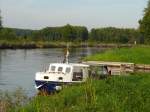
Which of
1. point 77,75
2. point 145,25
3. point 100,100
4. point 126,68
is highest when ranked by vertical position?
point 145,25

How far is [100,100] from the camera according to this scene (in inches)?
632

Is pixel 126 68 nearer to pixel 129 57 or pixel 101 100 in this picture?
pixel 129 57

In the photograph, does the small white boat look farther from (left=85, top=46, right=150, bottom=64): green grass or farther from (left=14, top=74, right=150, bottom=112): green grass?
(left=85, top=46, right=150, bottom=64): green grass

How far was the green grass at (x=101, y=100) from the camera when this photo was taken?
14.4 m

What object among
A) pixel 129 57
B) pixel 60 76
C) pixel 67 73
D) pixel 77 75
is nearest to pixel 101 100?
pixel 60 76

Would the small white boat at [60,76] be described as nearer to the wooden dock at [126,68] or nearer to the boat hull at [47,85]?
the boat hull at [47,85]

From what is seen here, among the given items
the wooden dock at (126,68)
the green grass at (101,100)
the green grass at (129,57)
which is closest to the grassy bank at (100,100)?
the green grass at (101,100)

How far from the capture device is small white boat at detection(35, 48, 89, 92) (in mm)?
32250

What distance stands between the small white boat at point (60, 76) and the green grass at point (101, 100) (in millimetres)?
10357

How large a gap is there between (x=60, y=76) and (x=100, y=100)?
16.5m

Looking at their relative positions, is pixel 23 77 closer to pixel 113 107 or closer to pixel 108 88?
pixel 108 88

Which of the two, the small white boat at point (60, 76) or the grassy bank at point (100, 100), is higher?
the grassy bank at point (100, 100)

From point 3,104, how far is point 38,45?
12095cm

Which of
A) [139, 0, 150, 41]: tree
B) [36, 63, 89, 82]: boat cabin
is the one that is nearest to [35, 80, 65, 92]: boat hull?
[36, 63, 89, 82]: boat cabin
